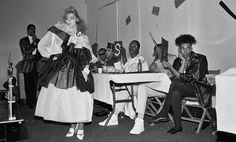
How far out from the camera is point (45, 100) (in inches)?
117

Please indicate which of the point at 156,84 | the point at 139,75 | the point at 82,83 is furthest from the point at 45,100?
the point at 156,84

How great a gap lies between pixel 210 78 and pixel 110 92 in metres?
1.28

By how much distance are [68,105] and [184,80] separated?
138 centimetres

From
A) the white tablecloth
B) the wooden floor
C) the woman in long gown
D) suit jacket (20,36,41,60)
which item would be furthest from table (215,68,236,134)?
suit jacket (20,36,41,60)

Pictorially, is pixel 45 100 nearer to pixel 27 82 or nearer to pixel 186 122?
pixel 186 122

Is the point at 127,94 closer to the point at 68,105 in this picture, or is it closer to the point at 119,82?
the point at 119,82

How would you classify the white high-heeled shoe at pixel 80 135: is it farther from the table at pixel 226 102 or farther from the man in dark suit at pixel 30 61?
the man in dark suit at pixel 30 61

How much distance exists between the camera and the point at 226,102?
215cm

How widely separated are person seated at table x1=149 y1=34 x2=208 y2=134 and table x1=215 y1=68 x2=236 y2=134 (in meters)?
0.77

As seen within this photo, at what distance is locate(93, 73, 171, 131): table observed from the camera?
9.39 ft

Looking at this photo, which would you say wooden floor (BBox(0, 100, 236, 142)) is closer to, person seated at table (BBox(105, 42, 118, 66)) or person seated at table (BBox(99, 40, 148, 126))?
person seated at table (BBox(99, 40, 148, 126))

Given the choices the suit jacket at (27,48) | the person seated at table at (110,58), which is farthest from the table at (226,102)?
the suit jacket at (27,48)

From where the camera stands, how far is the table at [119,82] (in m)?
2.86

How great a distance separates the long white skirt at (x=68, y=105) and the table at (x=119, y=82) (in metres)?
0.40
